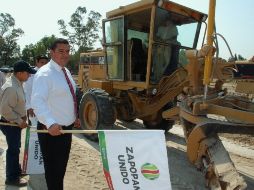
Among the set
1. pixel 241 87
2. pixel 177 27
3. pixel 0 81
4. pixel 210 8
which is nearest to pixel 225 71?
pixel 241 87

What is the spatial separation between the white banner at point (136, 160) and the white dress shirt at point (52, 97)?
0.62 m

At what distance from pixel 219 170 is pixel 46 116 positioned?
1832mm

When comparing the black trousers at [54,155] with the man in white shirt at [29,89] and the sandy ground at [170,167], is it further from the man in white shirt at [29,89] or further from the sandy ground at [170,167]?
the man in white shirt at [29,89]

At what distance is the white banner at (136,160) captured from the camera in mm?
3090

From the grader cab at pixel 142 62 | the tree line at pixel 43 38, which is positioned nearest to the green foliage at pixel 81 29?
the tree line at pixel 43 38

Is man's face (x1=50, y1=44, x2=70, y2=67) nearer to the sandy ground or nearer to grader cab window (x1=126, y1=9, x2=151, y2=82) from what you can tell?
the sandy ground

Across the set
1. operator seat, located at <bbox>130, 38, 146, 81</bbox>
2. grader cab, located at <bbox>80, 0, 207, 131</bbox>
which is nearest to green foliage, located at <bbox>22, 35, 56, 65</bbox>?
grader cab, located at <bbox>80, 0, 207, 131</bbox>

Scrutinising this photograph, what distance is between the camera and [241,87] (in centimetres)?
520

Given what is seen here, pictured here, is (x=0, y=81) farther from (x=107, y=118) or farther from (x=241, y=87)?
(x=241, y=87)

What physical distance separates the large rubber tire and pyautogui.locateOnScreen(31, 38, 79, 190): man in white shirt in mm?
3426

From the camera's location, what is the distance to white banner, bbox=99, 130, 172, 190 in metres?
3.09

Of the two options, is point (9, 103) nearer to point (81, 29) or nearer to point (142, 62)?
point (142, 62)

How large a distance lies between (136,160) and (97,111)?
13.9ft

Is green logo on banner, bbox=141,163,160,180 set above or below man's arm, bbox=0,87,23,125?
below
